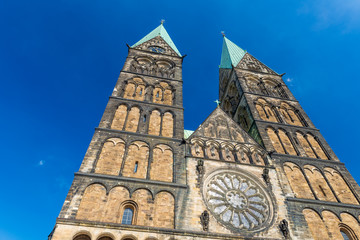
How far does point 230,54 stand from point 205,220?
71.9ft

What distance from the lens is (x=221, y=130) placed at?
643 inches

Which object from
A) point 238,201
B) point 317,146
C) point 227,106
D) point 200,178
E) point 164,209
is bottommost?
point 164,209

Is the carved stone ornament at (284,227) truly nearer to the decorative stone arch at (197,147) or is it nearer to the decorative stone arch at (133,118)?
the decorative stone arch at (197,147)

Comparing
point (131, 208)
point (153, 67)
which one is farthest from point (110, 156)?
point (153, 67)

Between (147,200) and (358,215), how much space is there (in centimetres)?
1010

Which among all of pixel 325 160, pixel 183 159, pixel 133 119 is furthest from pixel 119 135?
pixel 325 160

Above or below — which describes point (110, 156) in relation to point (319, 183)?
above

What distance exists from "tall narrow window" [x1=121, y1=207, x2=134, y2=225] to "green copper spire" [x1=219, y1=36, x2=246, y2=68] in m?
18.7

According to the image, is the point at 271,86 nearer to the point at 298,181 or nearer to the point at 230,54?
the point at 230,54

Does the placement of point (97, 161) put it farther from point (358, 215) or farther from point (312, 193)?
point (358, 215)

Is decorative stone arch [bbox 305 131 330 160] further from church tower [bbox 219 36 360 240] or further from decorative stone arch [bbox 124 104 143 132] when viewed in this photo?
decorative stone arch [bbox 124 104 143 132]

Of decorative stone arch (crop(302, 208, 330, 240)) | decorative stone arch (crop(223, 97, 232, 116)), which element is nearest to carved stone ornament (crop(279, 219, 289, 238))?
decorative stone arch (crop(302, 208, 330, 240))

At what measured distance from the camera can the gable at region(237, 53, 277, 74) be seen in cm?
2541

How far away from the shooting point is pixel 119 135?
14109 millimetres
